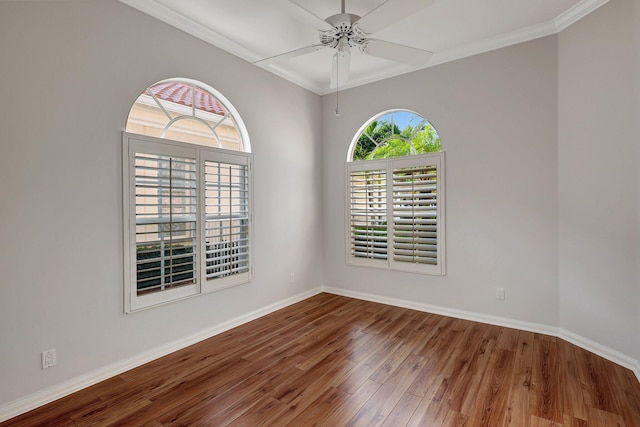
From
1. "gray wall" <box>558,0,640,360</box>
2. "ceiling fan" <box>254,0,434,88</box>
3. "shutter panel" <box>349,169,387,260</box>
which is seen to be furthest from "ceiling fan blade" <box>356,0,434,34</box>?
"shutter panel" <box>349,169,387,260</box>

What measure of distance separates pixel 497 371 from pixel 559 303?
1171 millimetres

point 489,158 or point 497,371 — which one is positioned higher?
point 489,158

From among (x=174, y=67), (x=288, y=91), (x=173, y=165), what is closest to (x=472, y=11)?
(x=288, y=91)

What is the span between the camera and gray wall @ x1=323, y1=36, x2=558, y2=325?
3098mm

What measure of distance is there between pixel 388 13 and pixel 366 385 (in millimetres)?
2529

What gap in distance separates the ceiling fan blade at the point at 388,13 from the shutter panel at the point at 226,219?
1.89 metres

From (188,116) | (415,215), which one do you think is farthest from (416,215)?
(188,116)

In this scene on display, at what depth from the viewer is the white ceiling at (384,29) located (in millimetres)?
2658

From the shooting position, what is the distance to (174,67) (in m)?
2.86

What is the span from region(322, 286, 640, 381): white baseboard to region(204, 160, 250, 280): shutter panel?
1.74 m

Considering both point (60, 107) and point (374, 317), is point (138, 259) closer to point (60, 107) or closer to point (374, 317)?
point (60, 107)

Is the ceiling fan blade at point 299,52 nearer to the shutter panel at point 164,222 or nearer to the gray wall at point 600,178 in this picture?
the shutter panel at point 164,222

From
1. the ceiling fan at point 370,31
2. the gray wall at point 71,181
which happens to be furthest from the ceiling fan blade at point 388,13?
the gray wall at point 71,181

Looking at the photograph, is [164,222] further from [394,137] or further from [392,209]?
[394,137]
